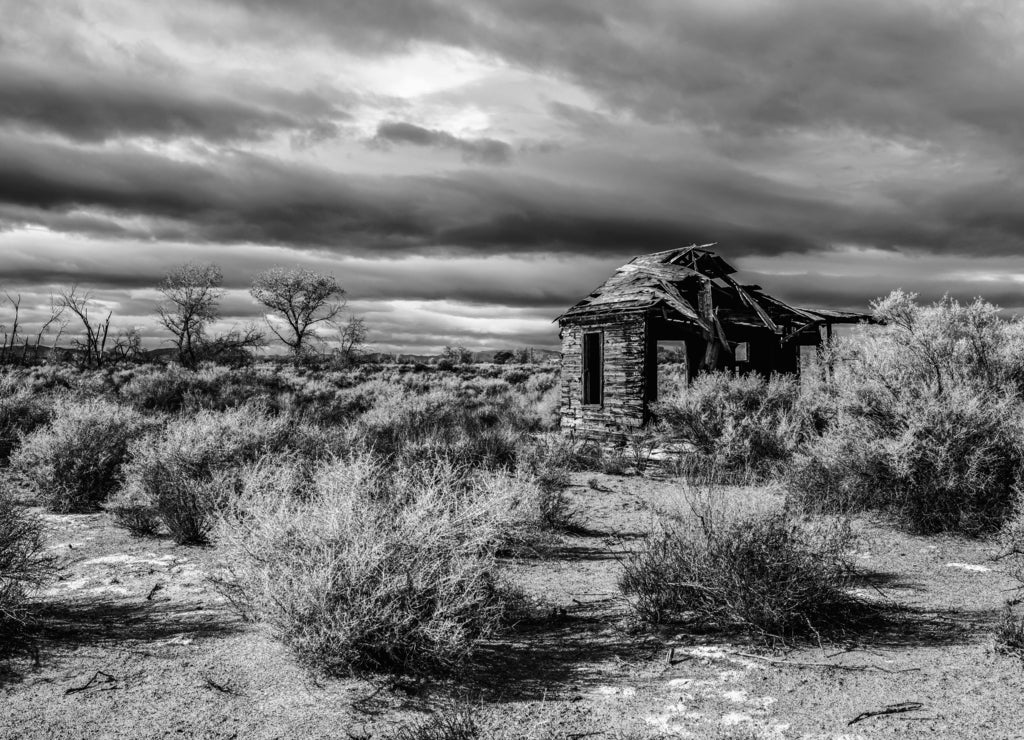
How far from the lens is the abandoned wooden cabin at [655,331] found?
44.5 ft

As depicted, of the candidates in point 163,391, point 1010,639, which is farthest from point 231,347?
point 1010,639

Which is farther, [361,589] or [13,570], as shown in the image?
[13,570]

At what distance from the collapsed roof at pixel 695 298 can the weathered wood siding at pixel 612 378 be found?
0.31m

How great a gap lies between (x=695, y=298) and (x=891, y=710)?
12.0 m

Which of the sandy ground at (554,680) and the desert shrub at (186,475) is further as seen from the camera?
the desert shrub at (186,475)

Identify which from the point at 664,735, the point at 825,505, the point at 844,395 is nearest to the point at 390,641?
the point at 664,735

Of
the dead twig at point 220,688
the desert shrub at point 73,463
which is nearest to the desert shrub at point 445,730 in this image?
the dead twig at point 220,688

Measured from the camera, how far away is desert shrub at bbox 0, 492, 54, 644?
3.99 meters

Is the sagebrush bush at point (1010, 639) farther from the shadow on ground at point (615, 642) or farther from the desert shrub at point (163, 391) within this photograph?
the desert shrub at point (163, 391)

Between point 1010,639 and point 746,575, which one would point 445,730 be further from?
point 1010,639

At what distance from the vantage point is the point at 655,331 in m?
14.0

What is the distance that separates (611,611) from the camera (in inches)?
178

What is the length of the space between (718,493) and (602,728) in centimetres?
199

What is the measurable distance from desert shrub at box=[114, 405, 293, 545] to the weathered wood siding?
7876 millimetres
